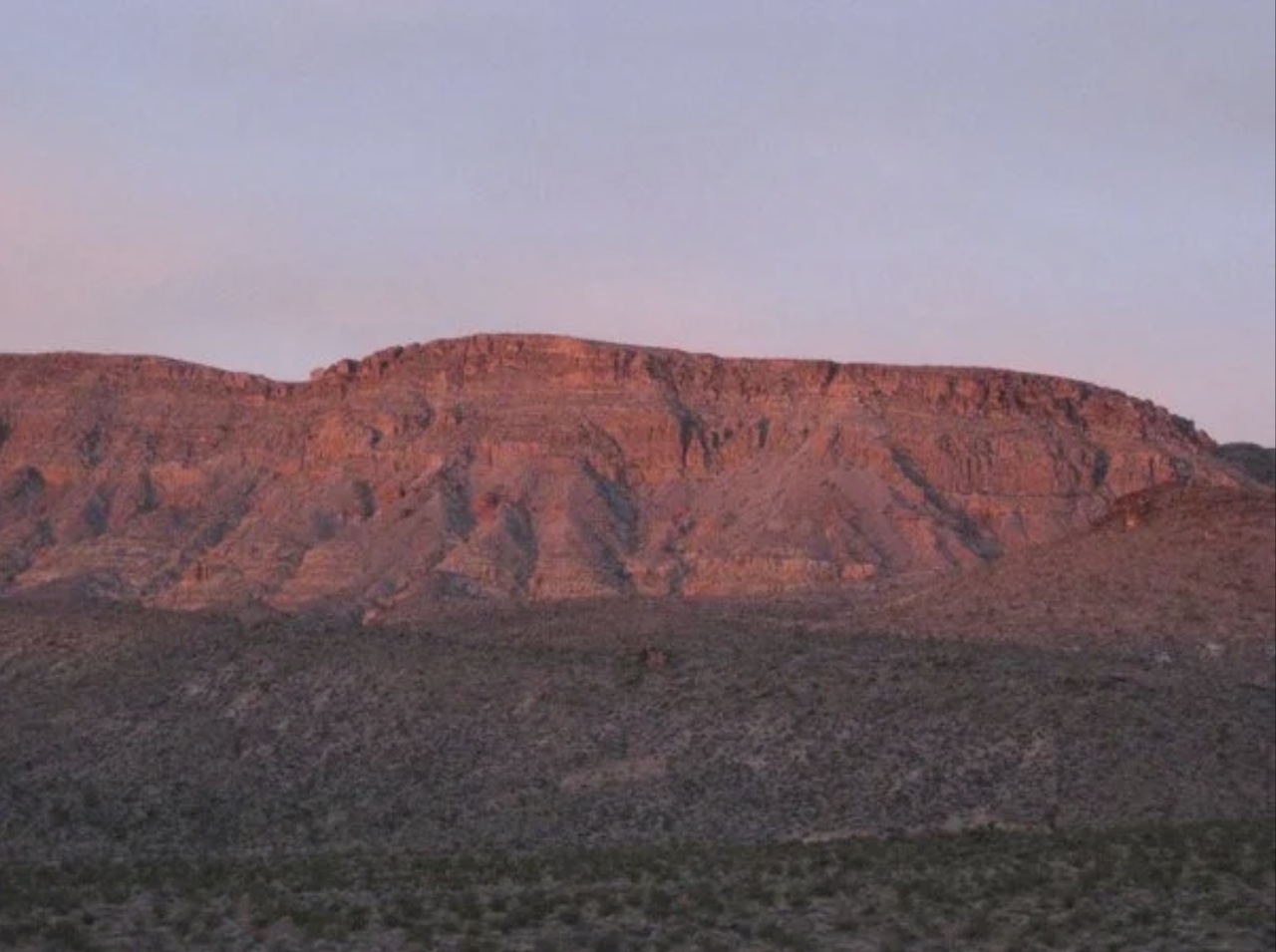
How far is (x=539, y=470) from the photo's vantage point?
100 metres

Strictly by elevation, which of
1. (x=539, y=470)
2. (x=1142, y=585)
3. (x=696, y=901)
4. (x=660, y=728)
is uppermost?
(x=539, y=470)

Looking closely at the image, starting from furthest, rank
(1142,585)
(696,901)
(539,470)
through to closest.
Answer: (539,470)
(1142,585)
(696,901)

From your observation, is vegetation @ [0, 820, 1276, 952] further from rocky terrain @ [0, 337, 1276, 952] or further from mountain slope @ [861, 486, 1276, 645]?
mountain slope @ [861, 486, 1276, 645]

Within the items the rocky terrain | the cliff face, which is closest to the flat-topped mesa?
the cliff face

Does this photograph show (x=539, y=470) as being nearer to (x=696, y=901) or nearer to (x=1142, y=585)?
(x=1142, y=585)

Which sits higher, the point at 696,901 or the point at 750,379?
the point at 750,379

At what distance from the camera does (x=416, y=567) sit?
297 ft

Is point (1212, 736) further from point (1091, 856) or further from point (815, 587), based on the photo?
point (815, 587)

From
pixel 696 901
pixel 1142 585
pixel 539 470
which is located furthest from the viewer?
pixel 539 470

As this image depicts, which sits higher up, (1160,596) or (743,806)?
(1160,596)

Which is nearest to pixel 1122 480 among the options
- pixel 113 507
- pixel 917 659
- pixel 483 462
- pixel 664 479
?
pixel 664 479

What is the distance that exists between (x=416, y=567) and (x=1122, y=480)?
31.6 m

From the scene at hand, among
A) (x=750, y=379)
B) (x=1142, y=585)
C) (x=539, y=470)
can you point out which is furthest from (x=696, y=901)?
(x=750, y=379)

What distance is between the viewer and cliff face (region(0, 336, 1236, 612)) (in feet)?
302
